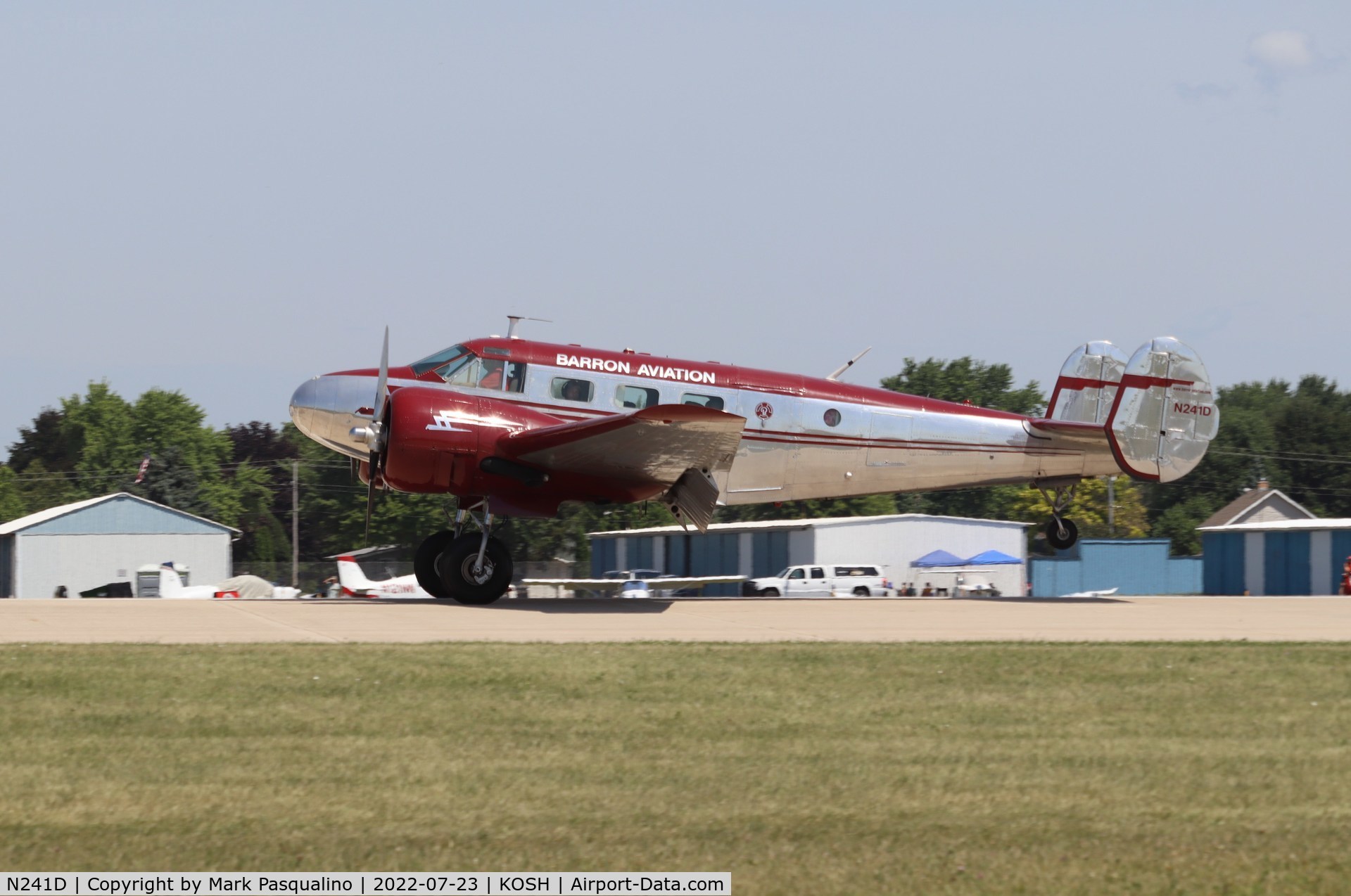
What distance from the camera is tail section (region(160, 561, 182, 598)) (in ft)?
152

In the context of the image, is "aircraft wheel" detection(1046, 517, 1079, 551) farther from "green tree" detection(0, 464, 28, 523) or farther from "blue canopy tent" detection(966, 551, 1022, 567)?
"green tree" detection(0, 464, 28, 523)

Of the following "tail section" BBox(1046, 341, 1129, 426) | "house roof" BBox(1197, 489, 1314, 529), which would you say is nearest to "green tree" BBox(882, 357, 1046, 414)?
"house roof" BBox(1197, 489, 1314, 529)

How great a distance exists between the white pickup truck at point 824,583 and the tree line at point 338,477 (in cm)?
3317

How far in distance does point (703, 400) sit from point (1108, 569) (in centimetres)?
2947

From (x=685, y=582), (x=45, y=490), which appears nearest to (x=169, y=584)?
(x=685, y=582)

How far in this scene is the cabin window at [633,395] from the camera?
20562 millimetres

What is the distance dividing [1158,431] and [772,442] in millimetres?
6393

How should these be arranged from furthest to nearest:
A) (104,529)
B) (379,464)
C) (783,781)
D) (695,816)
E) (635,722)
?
(104,529), (379,464), (635,722), (783,781), (695,816)

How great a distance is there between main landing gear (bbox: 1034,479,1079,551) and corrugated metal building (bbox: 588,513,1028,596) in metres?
27.4

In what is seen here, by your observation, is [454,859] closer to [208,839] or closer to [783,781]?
[208,839]

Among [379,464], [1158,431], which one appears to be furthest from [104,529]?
[1158,431]

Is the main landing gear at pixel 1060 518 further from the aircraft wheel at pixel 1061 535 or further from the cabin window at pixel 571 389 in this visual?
the cabin window at pixel 571 389

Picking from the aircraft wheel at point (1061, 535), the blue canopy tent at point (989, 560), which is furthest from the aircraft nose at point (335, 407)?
the blue canopy tent at point (989, 560)

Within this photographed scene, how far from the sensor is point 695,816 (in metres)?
8.02
